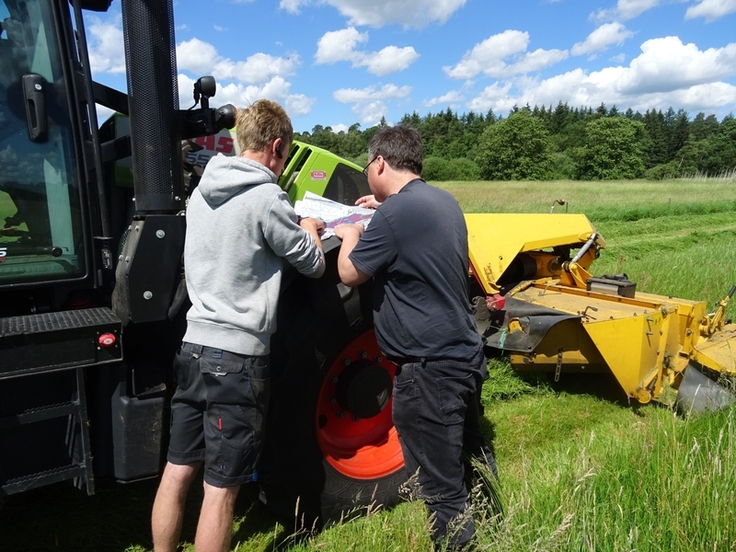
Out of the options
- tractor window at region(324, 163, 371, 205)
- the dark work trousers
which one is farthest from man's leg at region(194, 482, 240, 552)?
tractor window at region(324, 163, 371, 205)

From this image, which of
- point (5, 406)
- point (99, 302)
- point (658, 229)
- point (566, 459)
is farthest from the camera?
point (658, 229)

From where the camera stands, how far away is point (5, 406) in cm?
208

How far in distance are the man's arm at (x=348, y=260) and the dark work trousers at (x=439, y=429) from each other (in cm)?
41

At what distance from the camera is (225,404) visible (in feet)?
7.00

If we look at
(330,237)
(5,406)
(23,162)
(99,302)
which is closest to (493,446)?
(330,237)

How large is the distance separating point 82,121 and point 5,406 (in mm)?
1087

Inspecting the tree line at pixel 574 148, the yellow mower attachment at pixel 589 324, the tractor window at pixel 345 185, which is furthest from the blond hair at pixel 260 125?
the tree line at pixel 574 148

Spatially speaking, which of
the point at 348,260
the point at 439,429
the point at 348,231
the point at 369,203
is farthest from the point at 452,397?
the point at 369,203

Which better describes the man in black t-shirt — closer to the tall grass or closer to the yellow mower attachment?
the tall grass

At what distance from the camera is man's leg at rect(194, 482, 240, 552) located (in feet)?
6.93

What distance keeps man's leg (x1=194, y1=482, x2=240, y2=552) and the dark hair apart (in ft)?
4.73

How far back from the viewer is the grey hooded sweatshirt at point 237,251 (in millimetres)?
2096

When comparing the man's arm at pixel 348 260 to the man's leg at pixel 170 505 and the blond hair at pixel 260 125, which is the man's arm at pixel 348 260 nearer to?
the blond hair at pixel 260 125

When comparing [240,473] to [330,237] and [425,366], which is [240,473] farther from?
[330,237]
